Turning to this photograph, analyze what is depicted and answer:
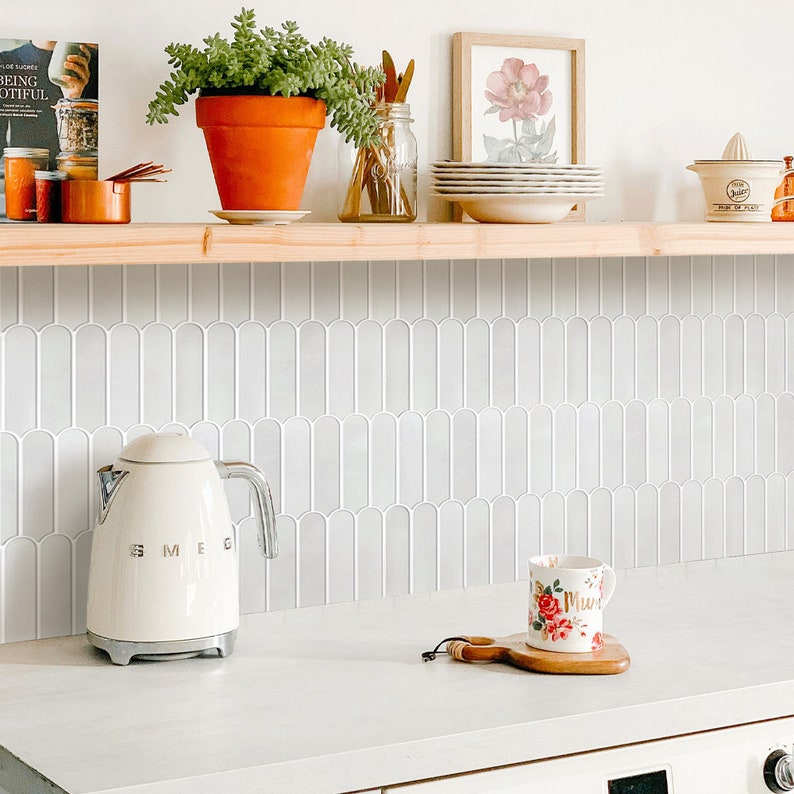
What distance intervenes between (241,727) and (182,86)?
2.80ft

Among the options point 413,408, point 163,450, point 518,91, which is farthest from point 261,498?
point 518,91

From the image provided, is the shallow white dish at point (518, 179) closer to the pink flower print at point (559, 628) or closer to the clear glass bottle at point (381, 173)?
the clear glass bottle at point (381, 173)

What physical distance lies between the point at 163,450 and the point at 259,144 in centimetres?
44

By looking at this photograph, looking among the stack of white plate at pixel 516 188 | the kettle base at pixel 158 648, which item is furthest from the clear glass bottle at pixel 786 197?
the kettle base at pixel 158 648

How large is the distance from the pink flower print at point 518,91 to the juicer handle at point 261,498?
0.72m

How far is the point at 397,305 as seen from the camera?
2.14 metres

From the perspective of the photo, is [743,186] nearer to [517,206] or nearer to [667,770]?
[517,206]

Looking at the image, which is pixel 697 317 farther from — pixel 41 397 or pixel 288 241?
pixel 41 397

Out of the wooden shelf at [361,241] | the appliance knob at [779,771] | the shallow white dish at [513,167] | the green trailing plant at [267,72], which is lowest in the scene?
the appliance knob at [779,771]

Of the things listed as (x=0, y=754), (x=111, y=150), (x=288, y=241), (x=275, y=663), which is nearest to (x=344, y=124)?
(x=288, y=241)

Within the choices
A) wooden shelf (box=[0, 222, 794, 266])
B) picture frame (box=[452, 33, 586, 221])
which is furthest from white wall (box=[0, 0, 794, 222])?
wooden shelf (box=[0, 222, 794, 266])

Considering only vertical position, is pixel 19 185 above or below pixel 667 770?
above

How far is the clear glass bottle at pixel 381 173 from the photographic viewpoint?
199cm

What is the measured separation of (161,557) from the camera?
69.5 inches
